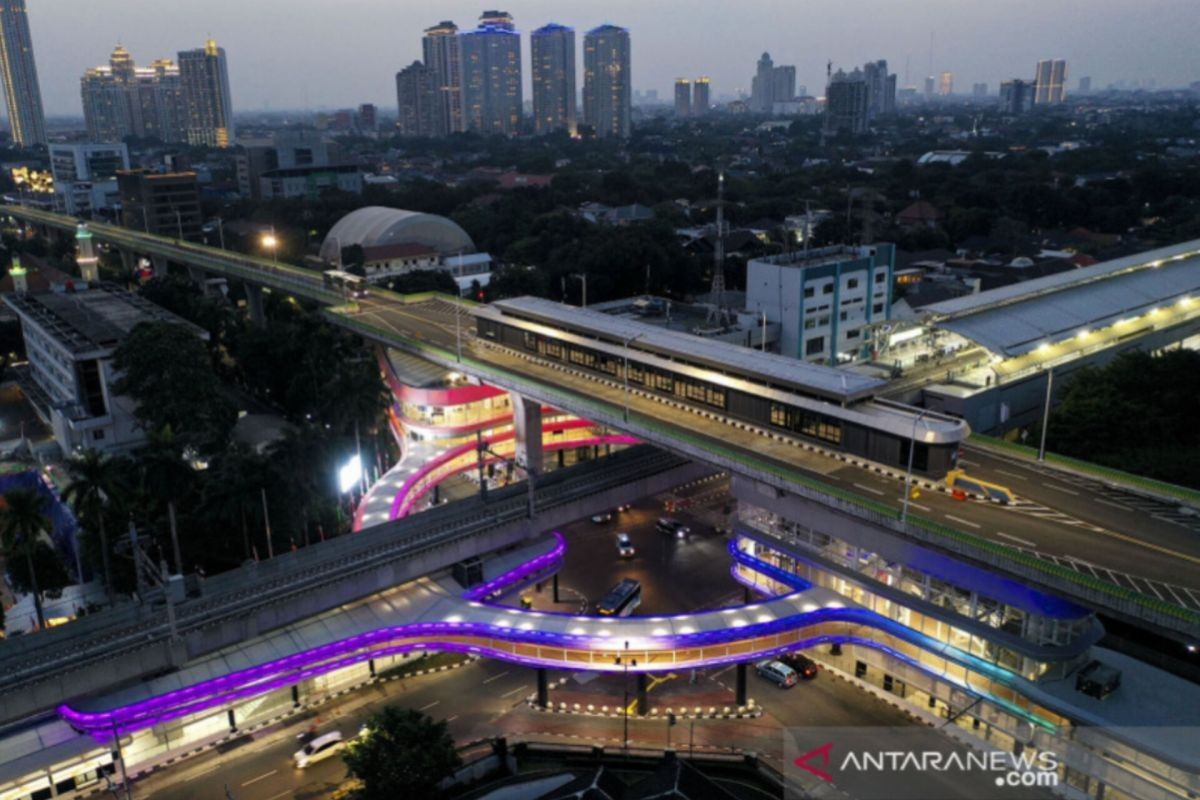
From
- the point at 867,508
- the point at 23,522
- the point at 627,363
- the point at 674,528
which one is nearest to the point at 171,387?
the point at 23,522

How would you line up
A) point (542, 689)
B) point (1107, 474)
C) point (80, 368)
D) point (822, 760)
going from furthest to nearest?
point (80, 368) → point (1107, 474) → point (542, 689) → point (822, 760)

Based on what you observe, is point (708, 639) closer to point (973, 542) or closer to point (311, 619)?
point (973, 542)

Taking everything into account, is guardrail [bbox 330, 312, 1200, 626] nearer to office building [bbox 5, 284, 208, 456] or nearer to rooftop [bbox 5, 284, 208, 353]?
office building [bbox 5, 284, 208, 456]

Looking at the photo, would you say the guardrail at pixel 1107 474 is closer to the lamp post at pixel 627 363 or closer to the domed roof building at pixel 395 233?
the lamp post at pixel 627 363

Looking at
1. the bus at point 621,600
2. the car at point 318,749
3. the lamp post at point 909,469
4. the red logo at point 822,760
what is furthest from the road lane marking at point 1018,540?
the car at point 318,749

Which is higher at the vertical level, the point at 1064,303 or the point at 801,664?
the point at 1064,303

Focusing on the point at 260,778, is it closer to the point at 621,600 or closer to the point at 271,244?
the point at 621,600

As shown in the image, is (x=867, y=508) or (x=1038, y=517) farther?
(x=867, y=508)

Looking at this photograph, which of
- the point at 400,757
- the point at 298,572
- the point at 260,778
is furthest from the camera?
the point at 298,572
